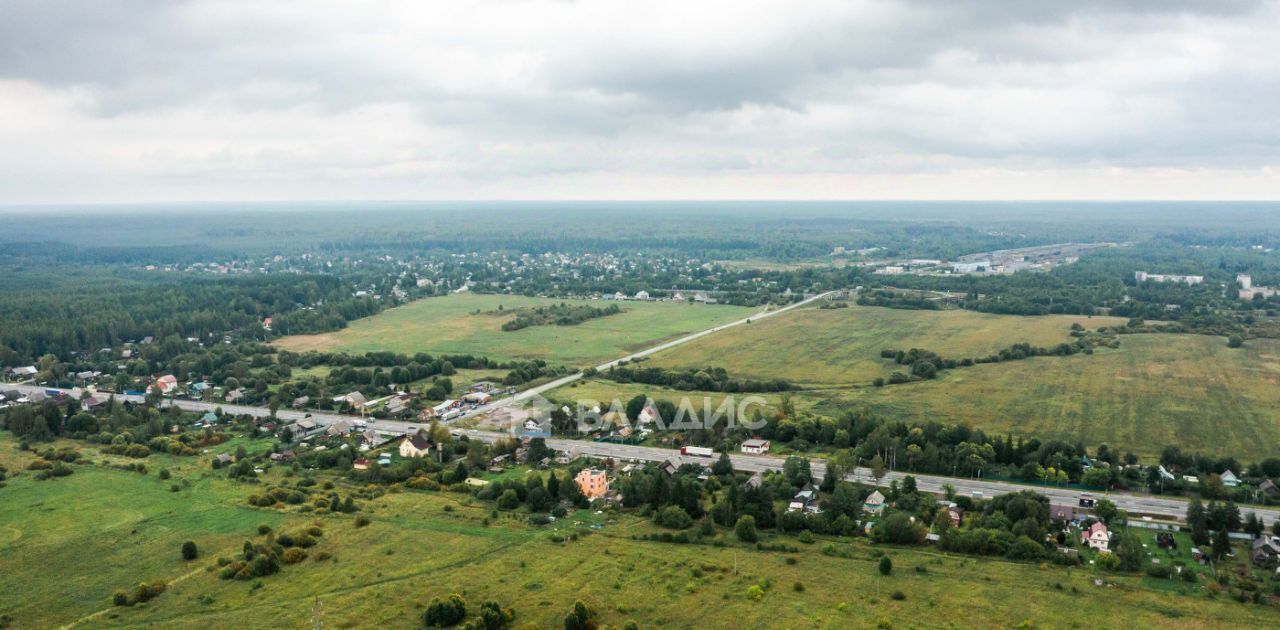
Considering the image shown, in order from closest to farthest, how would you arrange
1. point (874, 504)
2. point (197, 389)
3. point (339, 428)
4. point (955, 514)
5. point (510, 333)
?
point (955, 514), point (874, 504), point (339, 428), point (197, 389), point (510, 333)

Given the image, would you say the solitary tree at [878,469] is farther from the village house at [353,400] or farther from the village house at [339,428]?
the village house at [353,400]

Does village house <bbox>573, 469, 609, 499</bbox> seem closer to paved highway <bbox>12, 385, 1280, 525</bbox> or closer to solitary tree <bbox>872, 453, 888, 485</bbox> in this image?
paved highway <bbox>12, 385, 1280, 525</bbox>

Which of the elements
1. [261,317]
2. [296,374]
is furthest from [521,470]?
[261,317]

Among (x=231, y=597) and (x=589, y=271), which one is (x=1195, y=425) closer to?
(x=231, y=597)

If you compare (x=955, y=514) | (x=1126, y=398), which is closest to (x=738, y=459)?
(x=955, y=514)

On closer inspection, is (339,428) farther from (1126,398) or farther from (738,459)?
(1126,398)

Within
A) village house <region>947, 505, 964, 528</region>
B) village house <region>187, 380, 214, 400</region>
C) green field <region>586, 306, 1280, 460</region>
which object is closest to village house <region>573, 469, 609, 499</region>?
village house <region>947, 505, 964, 528</region>

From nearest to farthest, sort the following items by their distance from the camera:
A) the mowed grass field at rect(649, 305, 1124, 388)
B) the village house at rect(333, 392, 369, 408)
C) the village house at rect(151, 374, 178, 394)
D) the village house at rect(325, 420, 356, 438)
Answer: the village house at rect(325, 420, 356, 438)
the village house at rect(333, 392, 369, 408)
the village house at rect(151, 374, 178, 394)
the mowed grass field at rect(649, 305, 1124, 388)
